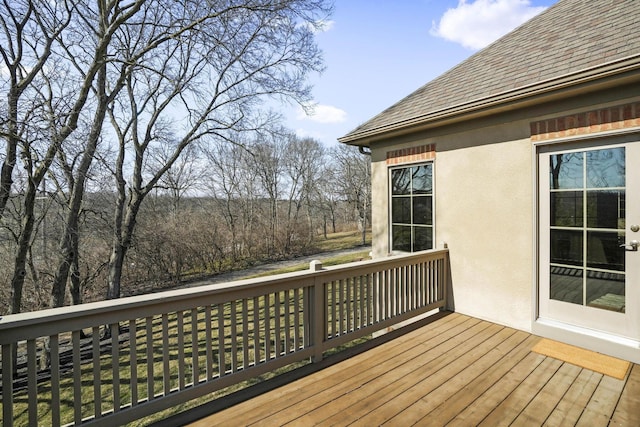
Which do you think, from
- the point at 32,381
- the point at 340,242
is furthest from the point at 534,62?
the point at 340,242

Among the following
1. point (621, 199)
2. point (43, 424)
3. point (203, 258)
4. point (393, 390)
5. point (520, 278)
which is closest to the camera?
A: point (393, 390)

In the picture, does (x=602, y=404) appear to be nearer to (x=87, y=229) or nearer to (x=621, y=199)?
(x=621, y=199)

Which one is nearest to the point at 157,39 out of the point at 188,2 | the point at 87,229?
the point at 188,2

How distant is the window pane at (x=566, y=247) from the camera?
10.0 ft

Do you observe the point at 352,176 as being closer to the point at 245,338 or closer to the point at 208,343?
the point at 245,338

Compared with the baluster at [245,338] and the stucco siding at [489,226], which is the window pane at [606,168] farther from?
the baluster at [245,338]

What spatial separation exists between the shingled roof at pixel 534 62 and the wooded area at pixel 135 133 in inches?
191

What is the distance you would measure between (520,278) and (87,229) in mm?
8546

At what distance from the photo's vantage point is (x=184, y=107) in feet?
32.6

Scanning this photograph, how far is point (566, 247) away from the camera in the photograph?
3148mm

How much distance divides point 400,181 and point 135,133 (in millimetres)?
8890

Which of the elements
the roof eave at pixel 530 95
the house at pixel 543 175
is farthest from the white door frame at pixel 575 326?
the roof eave at pixel 530 95

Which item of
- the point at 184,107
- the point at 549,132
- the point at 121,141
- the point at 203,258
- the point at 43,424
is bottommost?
the point at 43,424

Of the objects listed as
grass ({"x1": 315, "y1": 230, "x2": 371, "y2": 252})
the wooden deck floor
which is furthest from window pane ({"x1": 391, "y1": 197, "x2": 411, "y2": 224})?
grass ({"x1": 315, "y1": 230, "x2": 371, "y2": 252})
